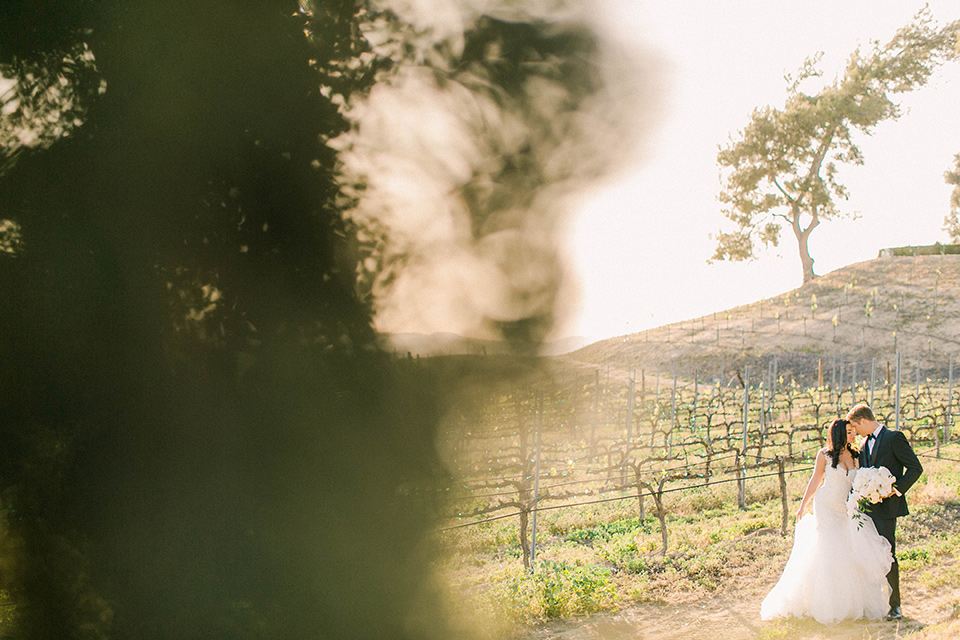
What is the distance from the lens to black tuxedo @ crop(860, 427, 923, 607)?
4.97 m

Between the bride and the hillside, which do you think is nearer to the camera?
the bride

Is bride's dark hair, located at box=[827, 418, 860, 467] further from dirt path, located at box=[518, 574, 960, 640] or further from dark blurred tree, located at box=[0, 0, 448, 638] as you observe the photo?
dark blurred tree, located at box=[0, 0, 448, 638]

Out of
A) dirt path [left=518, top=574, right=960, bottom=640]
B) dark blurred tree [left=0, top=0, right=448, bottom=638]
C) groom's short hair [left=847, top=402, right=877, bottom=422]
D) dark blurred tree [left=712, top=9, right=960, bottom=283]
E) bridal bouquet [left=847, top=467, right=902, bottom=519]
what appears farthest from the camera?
dark blurred tree [left=712, top=9, right=960, bottom=283]

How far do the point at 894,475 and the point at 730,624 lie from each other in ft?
5.59

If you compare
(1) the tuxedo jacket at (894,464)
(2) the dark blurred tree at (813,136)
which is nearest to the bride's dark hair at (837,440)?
(1) the tuxedo jacket at (894,464)

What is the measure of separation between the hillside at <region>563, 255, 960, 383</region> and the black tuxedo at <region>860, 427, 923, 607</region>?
75.0ft

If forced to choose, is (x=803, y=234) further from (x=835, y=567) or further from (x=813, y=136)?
(x=835, y=567)

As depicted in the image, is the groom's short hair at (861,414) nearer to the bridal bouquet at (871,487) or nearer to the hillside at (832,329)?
the bridal bouquet at (871,487)

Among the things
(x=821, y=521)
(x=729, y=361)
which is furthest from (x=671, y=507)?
(x=729, y=361)

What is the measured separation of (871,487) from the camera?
492cm

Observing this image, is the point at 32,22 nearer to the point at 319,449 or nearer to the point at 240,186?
the point at 240,186

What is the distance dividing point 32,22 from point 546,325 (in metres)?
1.10

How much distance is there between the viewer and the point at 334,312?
122 cm

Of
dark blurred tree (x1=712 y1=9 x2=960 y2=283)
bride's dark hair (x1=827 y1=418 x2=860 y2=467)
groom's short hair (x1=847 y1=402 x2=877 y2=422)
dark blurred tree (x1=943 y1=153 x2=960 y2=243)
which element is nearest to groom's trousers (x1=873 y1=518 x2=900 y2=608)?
bride's dark hair (x1=827 y1=418 x2=860 y2=467)
